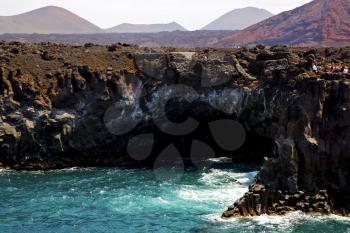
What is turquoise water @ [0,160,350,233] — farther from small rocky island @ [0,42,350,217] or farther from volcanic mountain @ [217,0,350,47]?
volcanic mountain @ [217,0,350,47]

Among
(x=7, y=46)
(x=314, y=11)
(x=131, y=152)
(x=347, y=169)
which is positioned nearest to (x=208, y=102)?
(x=131, y=152)

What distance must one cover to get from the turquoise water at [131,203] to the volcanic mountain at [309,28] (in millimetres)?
96811

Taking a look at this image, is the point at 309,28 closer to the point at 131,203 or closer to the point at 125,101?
the point at 125,101

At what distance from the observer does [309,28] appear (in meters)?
171

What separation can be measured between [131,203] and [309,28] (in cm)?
12742

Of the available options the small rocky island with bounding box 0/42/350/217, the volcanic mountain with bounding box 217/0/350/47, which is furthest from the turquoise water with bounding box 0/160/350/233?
the volcanic mountain with bounding box 217/0/350/47

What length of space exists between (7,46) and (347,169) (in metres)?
55.7

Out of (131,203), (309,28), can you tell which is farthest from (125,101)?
(309,28)

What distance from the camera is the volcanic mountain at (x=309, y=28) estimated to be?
521ft

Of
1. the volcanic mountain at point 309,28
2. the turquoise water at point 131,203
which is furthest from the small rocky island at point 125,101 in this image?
the volcanic mountain at point 309,28

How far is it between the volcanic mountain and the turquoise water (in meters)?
96.8

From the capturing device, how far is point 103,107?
73.6m

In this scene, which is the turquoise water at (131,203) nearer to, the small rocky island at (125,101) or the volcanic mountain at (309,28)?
the small rocky island at (125,101)

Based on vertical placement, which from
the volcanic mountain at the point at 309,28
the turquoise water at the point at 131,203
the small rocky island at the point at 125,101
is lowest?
the turquoise water at the point at 131,203
